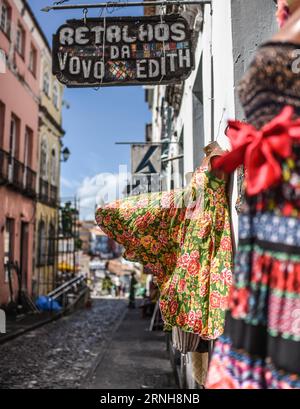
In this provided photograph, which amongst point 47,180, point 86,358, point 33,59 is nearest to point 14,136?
point 33,59

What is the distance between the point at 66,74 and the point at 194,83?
6.73 ft

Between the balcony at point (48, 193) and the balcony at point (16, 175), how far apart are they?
44.2 inches

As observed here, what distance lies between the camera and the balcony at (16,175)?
14.7m

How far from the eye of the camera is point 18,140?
55.7ft

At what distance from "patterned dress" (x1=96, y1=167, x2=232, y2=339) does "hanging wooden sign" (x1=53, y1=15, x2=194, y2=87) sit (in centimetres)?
118

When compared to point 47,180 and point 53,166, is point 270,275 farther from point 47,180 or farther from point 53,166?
point 53,166

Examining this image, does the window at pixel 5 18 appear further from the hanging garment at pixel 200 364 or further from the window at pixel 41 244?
the hanging garment at pixel 200 364

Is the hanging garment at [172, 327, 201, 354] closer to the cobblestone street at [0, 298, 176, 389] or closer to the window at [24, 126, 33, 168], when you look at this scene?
the cobblestone street at [0, 298, 176, 389]

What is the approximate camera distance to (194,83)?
537 centimetres

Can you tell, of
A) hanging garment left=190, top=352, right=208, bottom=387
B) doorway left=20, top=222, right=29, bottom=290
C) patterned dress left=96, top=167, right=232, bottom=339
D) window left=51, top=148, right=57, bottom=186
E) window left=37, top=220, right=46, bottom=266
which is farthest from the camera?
window left=51, top=148, right=57, bottom=186

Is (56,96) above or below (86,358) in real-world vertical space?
above

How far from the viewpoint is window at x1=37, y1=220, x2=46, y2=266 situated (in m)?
19.1

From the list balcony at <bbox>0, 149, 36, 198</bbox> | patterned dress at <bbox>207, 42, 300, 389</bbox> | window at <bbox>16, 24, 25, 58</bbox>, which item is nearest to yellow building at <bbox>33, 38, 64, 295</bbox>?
balcony at <bbox>0, 149, 36, 198</bbox>

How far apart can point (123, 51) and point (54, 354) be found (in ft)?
23.9
